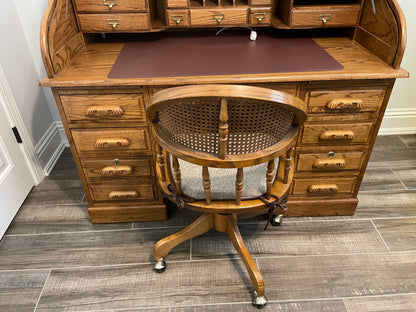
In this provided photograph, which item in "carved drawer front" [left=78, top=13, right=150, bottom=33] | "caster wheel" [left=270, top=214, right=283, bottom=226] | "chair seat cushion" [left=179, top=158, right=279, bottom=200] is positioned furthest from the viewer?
"caster wheel" [left=270, top=214, right=283, bottom=226]

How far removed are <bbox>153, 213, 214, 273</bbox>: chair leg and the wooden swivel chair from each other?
30 centimetres

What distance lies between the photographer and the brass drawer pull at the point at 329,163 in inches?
59.6

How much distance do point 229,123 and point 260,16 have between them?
2.64 feet

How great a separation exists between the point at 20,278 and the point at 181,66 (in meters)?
1.18

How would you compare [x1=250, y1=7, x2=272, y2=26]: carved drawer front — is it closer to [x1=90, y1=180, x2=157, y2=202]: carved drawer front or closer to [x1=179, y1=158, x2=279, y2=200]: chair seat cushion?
[x1=179, y1=158, x2=279, y2=200]: chair seat cushion

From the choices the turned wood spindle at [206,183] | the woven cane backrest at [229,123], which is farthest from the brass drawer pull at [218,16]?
the turned wood spindle at [206,183]

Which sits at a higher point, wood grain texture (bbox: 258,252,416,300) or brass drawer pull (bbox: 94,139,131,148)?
brass drawer pull (bbox: 94,139,131,148)

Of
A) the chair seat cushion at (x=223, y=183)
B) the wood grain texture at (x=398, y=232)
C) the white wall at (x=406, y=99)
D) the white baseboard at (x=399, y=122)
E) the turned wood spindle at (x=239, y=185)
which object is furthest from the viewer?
the white baseboard at (x=399, y=122)

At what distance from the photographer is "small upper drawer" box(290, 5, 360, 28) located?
4.75 feet

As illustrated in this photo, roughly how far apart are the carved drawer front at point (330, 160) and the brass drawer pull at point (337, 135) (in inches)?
3.8

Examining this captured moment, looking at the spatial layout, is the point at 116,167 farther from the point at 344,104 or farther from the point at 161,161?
the point at 344,104

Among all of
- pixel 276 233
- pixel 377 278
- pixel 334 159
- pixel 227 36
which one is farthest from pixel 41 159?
pixel 377 278

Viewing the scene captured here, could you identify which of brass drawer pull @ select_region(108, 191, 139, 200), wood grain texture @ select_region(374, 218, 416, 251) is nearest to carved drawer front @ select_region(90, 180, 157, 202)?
brass drawer pull @ select_region(108, 191, 139, 200)

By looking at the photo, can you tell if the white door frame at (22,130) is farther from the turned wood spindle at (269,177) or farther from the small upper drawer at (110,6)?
the turned wood spindle at (269,177)
